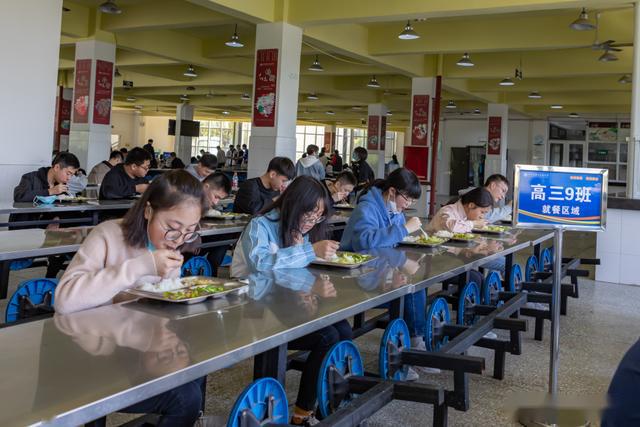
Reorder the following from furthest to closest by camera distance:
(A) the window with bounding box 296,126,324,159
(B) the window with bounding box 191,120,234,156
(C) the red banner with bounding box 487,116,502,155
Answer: (B) the window with bounding box 191,120,234,156 → (A) the window with bounding box 296,126,324,159 → (C) the red banner with bounding box 487,116,502,155

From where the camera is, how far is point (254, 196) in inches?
220

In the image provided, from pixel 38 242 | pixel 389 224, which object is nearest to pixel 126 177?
pixel 38 242

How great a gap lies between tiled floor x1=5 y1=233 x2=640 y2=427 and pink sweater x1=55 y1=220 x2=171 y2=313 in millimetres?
1064

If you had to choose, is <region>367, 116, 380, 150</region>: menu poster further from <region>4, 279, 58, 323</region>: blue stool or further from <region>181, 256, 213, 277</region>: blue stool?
<region>4, 279, 58, 323</region>: blue stool

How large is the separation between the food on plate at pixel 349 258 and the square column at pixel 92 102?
788 cm

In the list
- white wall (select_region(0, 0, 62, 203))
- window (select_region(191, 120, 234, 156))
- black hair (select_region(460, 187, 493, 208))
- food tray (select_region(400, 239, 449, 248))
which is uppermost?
window (select_region(191, 120, 234, 156))

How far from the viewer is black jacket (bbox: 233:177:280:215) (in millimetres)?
5590

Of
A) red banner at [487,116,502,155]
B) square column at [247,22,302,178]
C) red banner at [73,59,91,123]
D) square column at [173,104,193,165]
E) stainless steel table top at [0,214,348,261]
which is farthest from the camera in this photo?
square column at [173,104,193,165]

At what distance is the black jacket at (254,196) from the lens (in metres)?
5.59

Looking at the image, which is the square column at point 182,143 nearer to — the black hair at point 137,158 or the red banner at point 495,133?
the red banner at point 495,133


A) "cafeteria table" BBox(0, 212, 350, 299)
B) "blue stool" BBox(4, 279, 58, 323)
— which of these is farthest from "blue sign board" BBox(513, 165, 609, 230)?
"blue stool" BBox(4, 279, 58, 323)

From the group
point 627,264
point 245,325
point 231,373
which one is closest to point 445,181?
point 627,264

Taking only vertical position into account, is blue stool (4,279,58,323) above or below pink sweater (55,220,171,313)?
below

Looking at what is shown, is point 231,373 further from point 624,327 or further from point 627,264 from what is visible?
point 627,264
